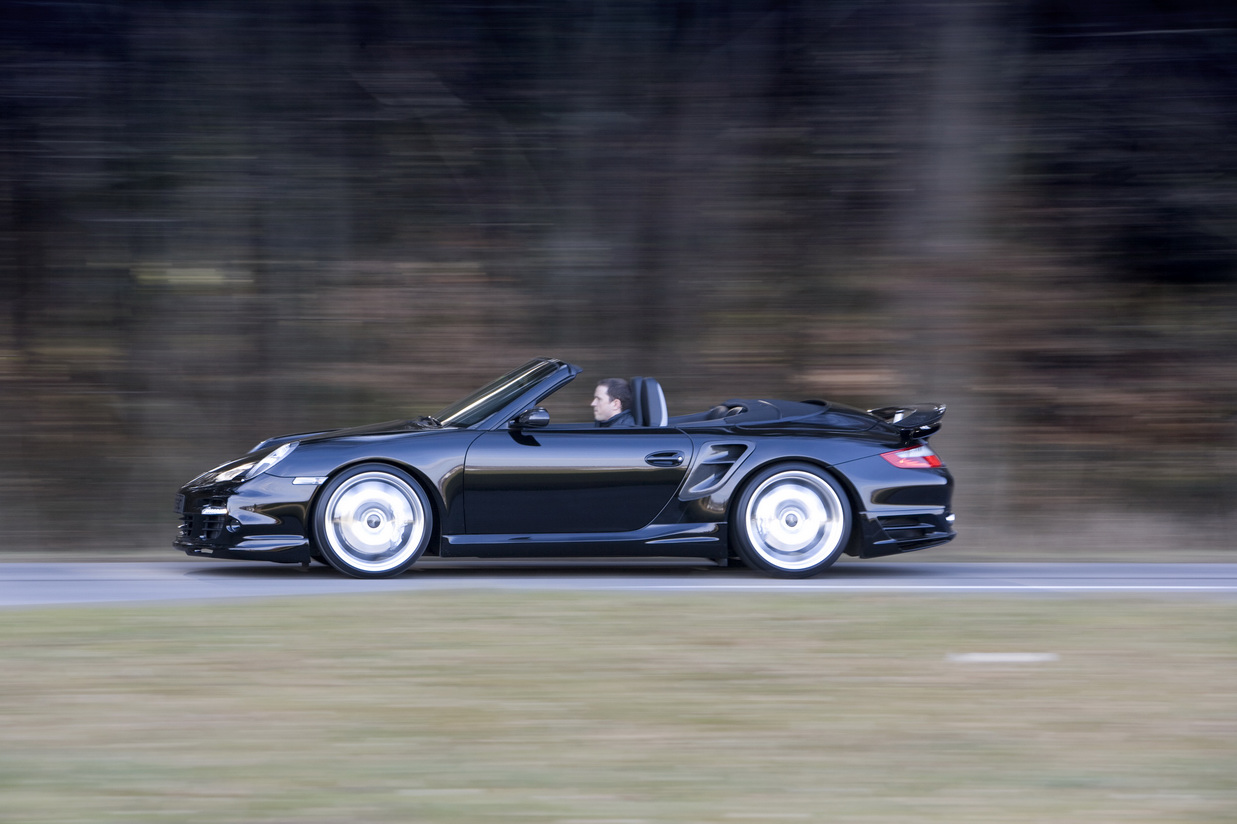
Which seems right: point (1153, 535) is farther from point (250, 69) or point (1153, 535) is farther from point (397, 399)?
point (250, 69)

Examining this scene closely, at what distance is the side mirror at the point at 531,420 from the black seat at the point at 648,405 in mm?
579

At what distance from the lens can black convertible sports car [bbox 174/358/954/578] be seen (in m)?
7.84

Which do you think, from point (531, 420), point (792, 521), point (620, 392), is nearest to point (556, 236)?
point (620, 392)

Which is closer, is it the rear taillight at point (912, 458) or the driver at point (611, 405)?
the rear taillight at point (912, 458)

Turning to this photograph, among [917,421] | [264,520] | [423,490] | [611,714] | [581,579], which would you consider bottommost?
[581,579]

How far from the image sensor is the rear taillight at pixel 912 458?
824cm

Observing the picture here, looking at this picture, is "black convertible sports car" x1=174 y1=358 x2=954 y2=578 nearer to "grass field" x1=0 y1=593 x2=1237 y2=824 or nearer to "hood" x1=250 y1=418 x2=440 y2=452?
"hood" x1=250 y1=418 x2=440 y2=452

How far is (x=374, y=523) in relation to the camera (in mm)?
7891

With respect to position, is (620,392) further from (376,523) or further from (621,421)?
(376,523)

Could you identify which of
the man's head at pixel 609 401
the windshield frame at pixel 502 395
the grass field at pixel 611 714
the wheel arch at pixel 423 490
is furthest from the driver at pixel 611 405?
the grass field at pixel 611 714

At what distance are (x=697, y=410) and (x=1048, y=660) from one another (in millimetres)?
6474

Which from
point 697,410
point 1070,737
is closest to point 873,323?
point 697,410

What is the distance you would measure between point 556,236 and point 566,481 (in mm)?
4650

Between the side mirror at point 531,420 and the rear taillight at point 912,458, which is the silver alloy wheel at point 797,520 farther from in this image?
the side mirror at point 531,420
